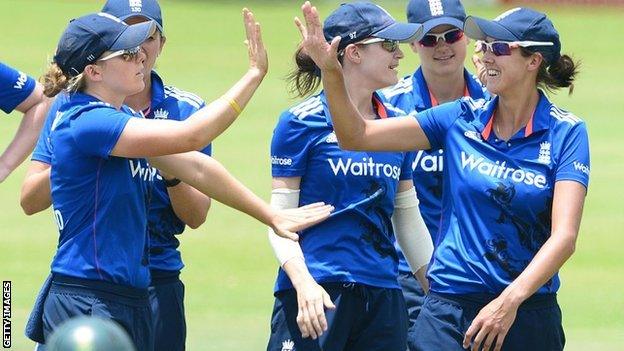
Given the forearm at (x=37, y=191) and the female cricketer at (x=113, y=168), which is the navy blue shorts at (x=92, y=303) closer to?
the female cricketer at (x=113, y=168)

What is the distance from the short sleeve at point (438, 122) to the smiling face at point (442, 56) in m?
1.56

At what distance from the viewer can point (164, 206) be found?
23.1ft

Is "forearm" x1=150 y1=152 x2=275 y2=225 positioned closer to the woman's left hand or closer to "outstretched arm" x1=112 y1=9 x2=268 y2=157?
"outstretched arm" x1=112 y1=9 x2=268 y2=157

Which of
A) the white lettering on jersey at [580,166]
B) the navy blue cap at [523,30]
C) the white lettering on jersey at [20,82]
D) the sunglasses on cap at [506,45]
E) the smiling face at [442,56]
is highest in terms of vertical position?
the navy blue cap at [523,30]

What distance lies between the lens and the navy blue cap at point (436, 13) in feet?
25.6

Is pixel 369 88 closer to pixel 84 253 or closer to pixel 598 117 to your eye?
pixel 84 253

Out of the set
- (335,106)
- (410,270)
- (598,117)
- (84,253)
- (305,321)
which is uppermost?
(335,106)

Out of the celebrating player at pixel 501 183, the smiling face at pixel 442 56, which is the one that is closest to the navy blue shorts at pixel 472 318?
the celebrating player at pixel 501 183

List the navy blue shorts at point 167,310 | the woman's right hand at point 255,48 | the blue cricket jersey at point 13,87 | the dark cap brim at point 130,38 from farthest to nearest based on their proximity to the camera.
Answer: the blue cricket jersey at point 13,87 < the navy blue shorts at point 167,310 < the dark cap brim at point 130,38 < the woman's right hand at point 255,48

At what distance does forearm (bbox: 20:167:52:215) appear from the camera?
629 cm

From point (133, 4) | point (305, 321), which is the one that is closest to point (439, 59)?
point (133, 4)

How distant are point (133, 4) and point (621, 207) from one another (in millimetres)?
9235

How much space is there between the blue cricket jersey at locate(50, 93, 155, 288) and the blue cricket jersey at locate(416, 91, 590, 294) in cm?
134

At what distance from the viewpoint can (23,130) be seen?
900cm
